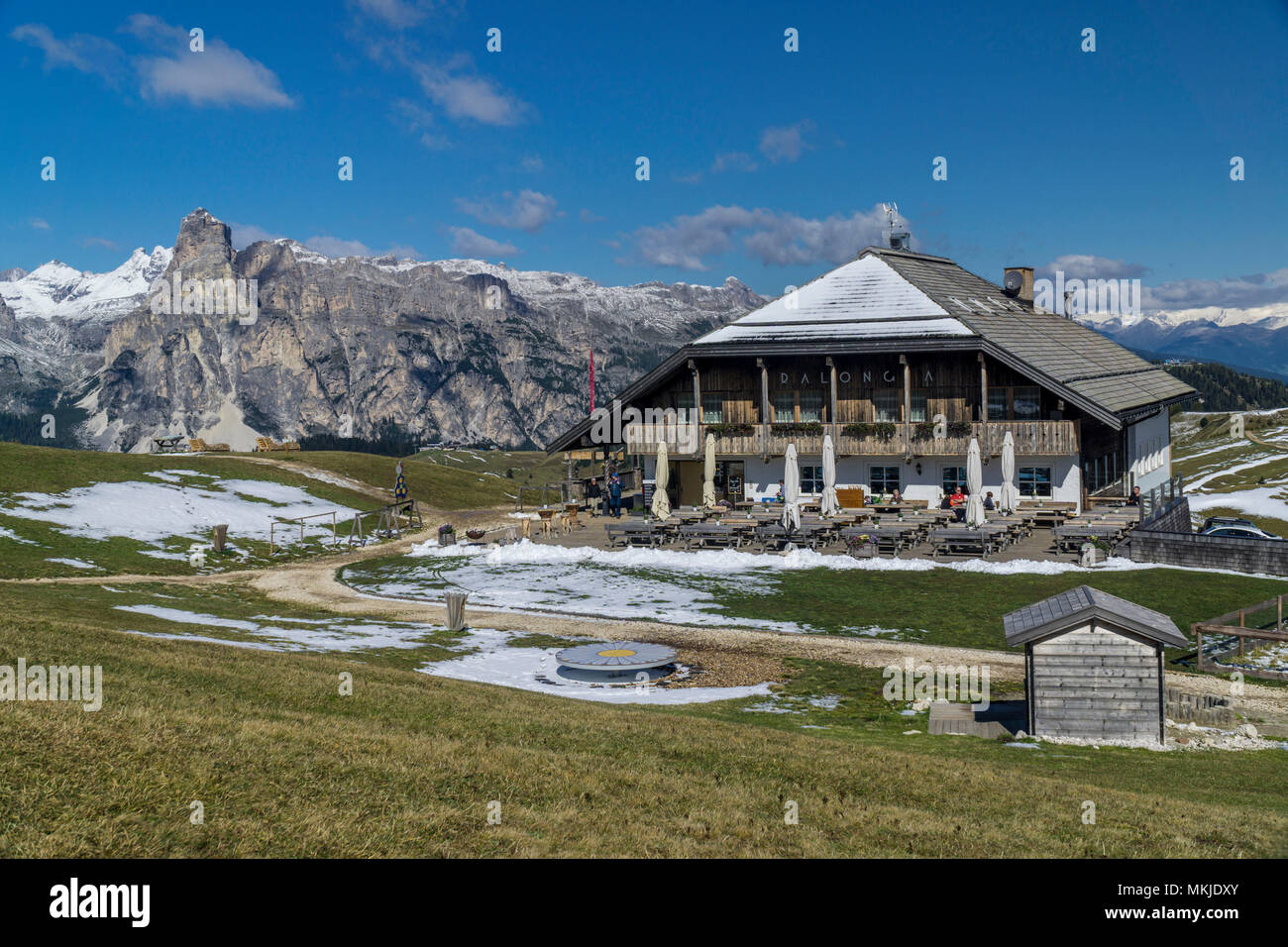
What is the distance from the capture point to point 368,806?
9.72 meters

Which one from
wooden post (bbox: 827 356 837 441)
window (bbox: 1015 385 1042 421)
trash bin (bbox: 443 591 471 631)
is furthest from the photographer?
wooden post (bbox: 827 356 837 441)

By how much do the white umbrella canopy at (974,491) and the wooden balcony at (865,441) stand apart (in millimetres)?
3505

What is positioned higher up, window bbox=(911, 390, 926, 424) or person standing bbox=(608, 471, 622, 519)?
window bbox=(911, 390, 926, 424)

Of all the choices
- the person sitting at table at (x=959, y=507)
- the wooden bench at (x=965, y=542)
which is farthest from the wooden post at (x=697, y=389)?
the wooden bench at (x=965, y=542)

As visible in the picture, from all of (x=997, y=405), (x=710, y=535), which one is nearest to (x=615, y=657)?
(x=710, y=535)

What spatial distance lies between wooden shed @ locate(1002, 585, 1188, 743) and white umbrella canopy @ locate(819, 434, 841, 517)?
21940 millimetres

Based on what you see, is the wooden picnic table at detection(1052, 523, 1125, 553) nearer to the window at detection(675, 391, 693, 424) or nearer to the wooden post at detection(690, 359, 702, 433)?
the wooden post at detection(690, 359, 702, 433)

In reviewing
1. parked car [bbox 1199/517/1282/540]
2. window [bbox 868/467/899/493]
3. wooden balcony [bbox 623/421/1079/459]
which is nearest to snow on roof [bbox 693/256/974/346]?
wooden balcony [bbox 623/421/1079/459]

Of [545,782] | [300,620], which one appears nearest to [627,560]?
[300,620]

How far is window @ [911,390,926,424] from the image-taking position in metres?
46.6

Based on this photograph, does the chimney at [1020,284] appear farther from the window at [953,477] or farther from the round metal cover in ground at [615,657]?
the round metal cover in ground at [615,657]
